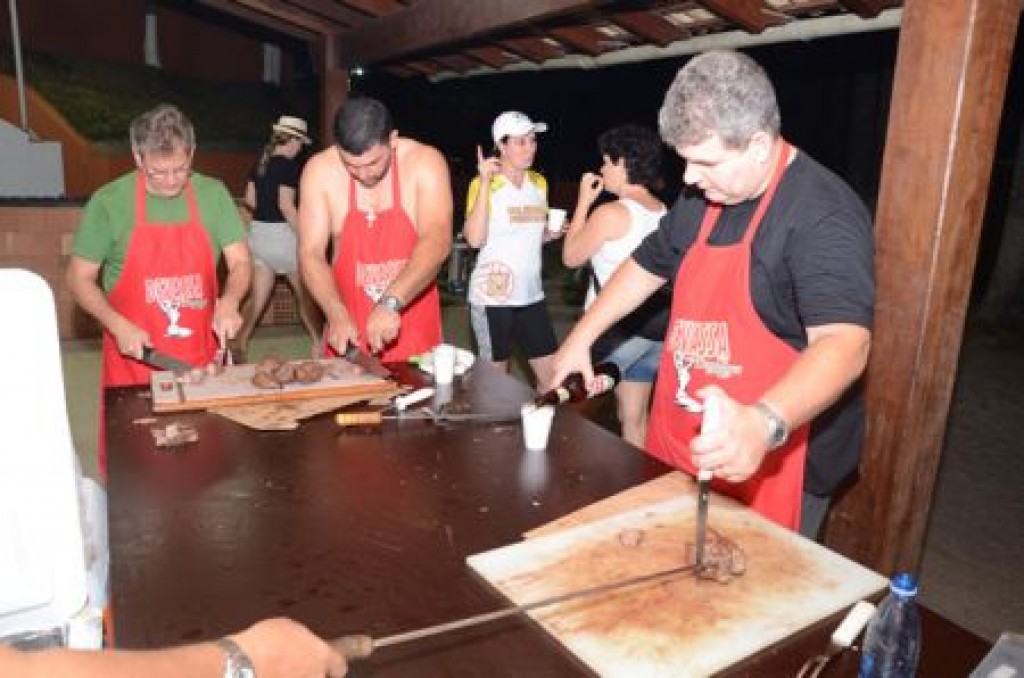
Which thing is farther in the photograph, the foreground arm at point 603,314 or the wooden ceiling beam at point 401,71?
the wooden ceiling beam at point 401,71

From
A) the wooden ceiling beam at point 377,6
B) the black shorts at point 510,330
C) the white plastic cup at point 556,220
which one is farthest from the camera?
the wooden ceiling beam at point 377,6

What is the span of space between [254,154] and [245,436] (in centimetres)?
1243

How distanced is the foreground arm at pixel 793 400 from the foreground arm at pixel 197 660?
78 centimetres

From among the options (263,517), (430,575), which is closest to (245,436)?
(263,517)

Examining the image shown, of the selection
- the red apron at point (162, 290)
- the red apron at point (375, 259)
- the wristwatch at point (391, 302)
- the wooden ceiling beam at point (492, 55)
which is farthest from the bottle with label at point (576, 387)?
the wooden ceiling beam at point (492, 55)

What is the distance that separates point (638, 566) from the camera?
63.5 inches

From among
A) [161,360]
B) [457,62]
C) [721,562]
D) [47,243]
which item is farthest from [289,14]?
[721,562]

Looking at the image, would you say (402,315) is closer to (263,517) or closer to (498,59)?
(263,517)

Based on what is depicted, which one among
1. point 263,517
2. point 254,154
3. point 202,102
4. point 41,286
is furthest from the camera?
point 202,102

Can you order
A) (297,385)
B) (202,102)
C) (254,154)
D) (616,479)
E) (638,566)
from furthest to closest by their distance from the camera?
(202,102) → (254,154) → (297,385) → (616,479) → (638,566)

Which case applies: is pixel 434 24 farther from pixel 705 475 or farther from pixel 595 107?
pixel 595 107

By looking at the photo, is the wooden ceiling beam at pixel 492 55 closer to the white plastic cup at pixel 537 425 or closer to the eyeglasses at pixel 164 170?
the eyeglasses at pixel 164 170

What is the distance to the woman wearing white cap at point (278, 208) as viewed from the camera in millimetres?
6328

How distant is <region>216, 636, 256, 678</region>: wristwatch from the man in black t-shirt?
2.84 ft
